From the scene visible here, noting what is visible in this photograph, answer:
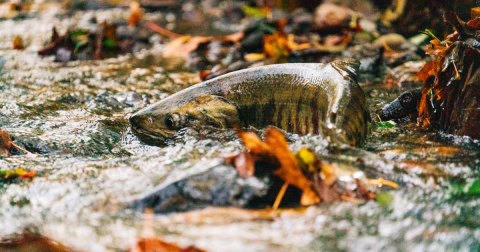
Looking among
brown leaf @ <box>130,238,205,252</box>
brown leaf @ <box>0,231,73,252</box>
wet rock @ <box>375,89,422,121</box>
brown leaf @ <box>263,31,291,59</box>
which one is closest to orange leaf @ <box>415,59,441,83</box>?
wet rock @ <box>375,89,422,121</box>

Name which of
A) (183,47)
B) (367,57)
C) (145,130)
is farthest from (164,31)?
(145,130)

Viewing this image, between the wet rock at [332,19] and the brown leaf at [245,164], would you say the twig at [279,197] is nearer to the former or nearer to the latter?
the brown leaf at [245,164]

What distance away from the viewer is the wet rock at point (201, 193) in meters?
1.83

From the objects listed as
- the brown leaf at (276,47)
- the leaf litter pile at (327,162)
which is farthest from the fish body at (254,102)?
the brown leaf at (276,47)

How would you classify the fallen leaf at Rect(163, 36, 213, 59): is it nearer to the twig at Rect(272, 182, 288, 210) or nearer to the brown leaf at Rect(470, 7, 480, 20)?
the brown leaf at Rect(470, 7, 480, 20)

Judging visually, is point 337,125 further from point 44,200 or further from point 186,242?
point 44,200

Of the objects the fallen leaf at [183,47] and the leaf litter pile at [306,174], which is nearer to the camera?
the leaf litter pile at [306,174]

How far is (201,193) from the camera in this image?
1856 mm

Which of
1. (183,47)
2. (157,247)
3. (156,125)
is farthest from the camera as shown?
(183,47)

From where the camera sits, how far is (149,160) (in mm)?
2439

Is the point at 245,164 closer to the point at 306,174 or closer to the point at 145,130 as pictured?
the point at 306,174

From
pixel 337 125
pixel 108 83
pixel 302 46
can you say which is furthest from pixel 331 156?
pixel 302 46

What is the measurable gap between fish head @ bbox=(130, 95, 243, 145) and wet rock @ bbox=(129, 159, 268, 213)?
1015 mm

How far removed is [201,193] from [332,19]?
6585 millimetres
